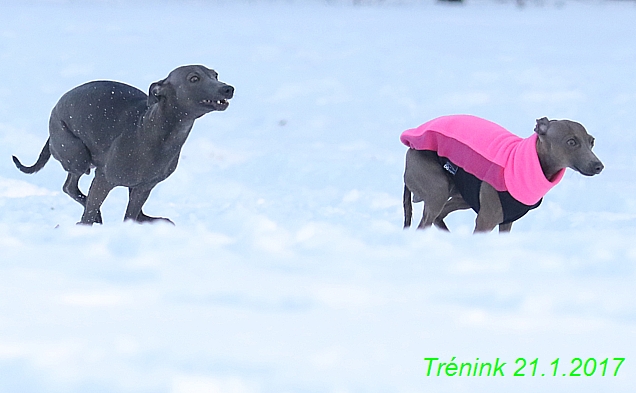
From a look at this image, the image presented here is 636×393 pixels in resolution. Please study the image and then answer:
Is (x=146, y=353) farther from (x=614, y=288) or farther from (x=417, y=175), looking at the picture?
(x=417, y=175)

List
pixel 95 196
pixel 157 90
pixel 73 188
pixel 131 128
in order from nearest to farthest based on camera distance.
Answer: pixel 157 90 → pixel 131 128 → pixel 95 196 → pixel 73 188

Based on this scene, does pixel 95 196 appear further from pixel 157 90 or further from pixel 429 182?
pixel 429 182

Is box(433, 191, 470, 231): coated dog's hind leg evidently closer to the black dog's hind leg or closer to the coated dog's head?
the coated dog's head

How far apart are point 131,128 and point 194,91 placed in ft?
1.89

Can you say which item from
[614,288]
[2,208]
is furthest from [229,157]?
[614,288]

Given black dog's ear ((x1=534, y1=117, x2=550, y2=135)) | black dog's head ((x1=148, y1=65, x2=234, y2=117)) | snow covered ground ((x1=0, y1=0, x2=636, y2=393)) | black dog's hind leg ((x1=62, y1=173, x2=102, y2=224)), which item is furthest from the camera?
black dog's hind leg ((x1=62, y1=173, x2=102, y2=224))

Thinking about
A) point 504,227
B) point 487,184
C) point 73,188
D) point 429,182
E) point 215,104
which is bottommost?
point 73,188

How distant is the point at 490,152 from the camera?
5.68 m

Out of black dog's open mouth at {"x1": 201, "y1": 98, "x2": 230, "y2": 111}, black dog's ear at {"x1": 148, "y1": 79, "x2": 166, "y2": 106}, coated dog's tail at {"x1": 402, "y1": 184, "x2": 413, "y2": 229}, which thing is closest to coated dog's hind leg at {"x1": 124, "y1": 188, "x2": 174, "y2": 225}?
black dog's ear at {"x1": 148, "y1": 79, "x2": 166, "y2": 106}

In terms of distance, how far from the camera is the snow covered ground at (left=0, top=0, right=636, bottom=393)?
2824 mm

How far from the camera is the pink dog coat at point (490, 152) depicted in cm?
550

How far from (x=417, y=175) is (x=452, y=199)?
365 mm

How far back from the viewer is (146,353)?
2795 millimetres

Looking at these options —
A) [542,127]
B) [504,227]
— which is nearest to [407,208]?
[504,227]
